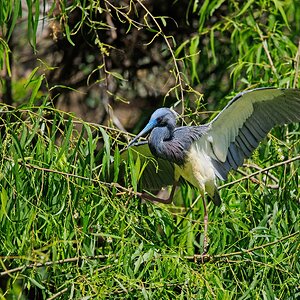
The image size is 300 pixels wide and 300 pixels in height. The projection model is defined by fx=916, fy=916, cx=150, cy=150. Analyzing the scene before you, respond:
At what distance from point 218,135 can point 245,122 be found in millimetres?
113

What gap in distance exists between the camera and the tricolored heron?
3.01 metres

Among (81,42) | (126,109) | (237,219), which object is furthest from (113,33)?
(237,219)

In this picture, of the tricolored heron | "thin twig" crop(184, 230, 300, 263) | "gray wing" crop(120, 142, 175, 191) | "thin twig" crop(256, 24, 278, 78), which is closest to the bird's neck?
the tricolored heron

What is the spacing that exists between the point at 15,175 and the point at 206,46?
2005mm

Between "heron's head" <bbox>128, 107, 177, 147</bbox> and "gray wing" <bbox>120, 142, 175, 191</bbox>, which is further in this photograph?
"gray wing" <bbox>120, 142, 175, 191</bbox>

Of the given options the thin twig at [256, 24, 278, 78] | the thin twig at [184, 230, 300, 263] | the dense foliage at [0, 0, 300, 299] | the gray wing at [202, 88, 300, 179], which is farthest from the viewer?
the thin twig at [256, 24, 278, 78]

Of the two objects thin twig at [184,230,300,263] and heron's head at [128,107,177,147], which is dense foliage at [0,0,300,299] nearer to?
thin twig at [184,230,300,263]

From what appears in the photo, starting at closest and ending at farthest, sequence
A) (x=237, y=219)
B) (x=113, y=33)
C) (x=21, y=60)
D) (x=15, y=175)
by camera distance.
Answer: (x=15, y=175)
(x=237, y=219)
(x=113, y=33)
(x=21, y=60)

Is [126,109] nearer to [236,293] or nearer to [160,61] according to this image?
[160,61]

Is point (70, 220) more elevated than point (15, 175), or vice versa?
point (15, 175)

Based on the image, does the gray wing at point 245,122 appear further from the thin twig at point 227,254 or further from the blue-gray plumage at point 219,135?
the thin twig at point 227,254

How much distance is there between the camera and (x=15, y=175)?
2396mm

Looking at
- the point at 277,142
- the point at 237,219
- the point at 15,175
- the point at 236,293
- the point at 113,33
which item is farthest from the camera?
the point at 113,33

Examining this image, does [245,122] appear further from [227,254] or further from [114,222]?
[114,222]
